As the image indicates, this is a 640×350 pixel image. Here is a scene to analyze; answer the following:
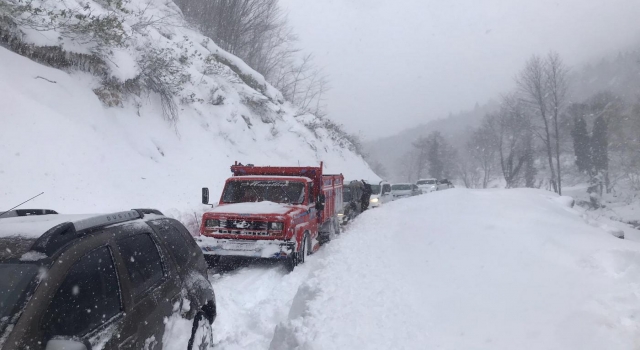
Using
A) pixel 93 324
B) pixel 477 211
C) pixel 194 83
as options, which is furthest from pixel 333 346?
pixel 194 83

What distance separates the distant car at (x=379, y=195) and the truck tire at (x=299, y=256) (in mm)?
13029

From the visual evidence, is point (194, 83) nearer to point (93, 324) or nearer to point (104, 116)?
point (104, 116)

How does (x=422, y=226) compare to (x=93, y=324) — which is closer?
(x=93, y=324)

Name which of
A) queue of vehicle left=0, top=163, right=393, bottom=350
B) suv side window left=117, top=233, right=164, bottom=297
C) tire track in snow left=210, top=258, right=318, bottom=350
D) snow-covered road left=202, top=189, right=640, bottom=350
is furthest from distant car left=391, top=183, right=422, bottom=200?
suv side window left=117, top=233, right=164, bottom=297

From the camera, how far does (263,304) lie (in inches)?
250

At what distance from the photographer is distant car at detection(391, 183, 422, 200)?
30109 millimetres

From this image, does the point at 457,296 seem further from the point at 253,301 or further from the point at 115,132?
the point at 115,132

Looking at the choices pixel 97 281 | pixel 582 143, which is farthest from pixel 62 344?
pixel 582 143

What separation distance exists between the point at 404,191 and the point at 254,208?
2295 centimetres

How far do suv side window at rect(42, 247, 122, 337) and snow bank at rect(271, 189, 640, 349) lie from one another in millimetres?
2483

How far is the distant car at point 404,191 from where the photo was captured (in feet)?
98.8

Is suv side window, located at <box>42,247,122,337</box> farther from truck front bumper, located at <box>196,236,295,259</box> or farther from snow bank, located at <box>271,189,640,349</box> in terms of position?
truck front bumper, located at <box>196,236,295,259</box>

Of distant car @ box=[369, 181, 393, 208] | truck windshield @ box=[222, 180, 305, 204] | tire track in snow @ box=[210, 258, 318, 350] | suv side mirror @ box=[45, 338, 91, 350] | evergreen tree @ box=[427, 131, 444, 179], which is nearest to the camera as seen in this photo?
suv side mirror @ box=[45, 338, 91, 350]

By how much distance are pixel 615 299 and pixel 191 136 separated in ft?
47.7
